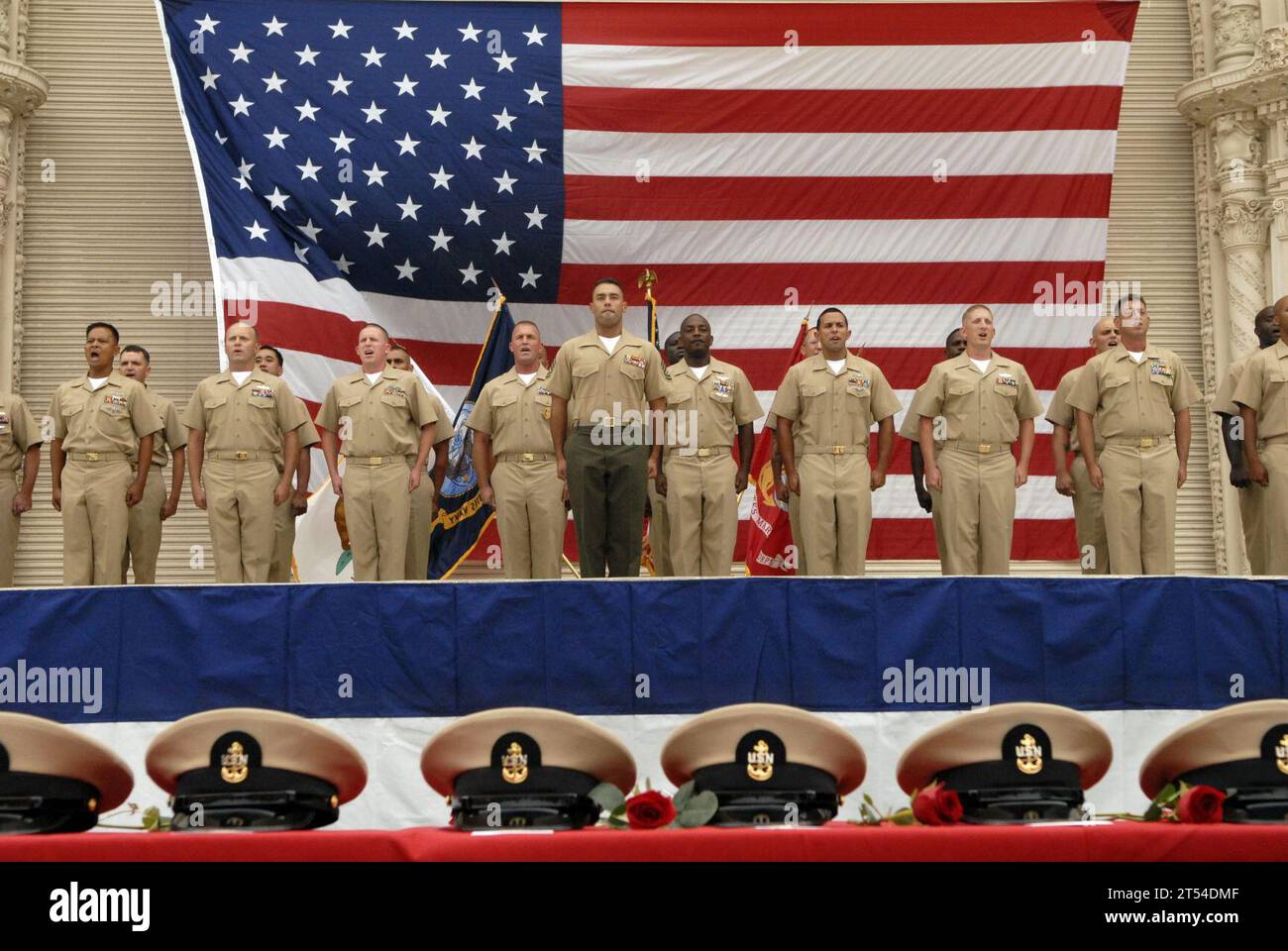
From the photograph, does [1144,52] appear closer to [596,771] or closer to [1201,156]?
[1201,156]

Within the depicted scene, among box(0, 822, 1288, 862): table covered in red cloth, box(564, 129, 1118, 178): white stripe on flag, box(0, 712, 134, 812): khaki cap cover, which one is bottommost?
box(0, 822, 1288, 862): table covered in red cloth

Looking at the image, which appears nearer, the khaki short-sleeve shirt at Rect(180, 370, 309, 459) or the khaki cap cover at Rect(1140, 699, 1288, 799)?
the khaki cap cover at Rect(1140, 699, 1288, 799)

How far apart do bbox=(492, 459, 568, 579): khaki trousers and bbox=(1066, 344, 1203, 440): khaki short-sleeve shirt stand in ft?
9.20

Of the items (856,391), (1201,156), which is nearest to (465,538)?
(856,391)

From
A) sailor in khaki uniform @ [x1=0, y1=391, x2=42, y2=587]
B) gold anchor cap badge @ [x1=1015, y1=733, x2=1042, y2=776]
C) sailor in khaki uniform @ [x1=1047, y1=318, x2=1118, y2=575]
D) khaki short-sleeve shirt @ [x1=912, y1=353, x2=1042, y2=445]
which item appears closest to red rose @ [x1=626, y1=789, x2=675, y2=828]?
gold anchor cap badge @ [x1=1015, y1=733, x2=1042, y2=776]

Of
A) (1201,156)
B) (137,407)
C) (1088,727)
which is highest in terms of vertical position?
(1201,156)

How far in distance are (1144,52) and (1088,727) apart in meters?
10.1

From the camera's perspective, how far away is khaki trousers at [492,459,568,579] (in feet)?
25.4

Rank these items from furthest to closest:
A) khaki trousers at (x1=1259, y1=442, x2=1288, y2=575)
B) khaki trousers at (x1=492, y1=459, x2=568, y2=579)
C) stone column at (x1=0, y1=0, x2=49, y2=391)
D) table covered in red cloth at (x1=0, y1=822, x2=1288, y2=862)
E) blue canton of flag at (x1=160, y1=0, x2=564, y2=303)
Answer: stone column at (x1=0, y1=0, x2=49, y2=391) < blue canton of flag at (x1=160, y1=0, x2=564, y2=303) < khaki trousers at (x1=492, y1=459, x2=568, y2=579) < khaki trousers at (x1=1259, y1=442, x2=1288, y2=575) < table covered in red cloth at (x1=0, y1=822, x2=1288, y2=862)

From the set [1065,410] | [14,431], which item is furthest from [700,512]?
[14,431]

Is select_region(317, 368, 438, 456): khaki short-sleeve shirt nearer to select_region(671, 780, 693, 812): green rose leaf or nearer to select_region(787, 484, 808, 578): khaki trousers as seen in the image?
select_region(787, 484, 808, 578): khaki trousers

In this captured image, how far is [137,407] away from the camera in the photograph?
25.9 feet

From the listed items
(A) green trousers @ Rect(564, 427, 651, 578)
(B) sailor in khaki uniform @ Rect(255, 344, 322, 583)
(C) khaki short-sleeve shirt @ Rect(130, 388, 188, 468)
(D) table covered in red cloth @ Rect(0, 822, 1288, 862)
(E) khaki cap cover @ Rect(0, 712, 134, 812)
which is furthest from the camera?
(C) khaki short-sleeve shirt @ Rect(130, 388, 188, 468)

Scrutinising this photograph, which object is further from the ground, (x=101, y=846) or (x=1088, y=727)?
(x=1088, y=727)
